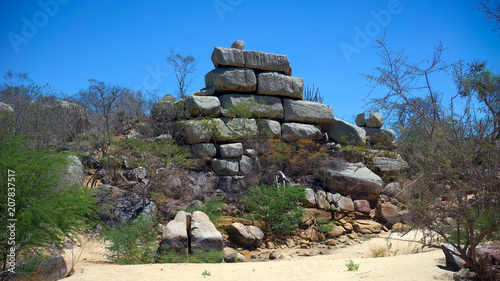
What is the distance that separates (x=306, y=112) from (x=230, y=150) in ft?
14.8

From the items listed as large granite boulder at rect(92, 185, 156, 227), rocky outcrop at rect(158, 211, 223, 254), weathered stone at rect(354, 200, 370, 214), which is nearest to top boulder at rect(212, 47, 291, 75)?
weathered stone at rect(354, 200, 370, 214)

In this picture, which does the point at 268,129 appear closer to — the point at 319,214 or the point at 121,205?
the point at 319,214

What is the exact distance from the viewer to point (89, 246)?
25.3 ft

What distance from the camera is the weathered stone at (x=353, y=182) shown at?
13.1m

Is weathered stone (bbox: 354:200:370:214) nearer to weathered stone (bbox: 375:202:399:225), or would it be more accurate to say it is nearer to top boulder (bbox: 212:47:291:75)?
weathered stone (bbox: 375:202:399:225)


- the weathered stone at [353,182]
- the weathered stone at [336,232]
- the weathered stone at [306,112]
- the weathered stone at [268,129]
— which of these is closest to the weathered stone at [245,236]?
the weathered stone at [336,232]

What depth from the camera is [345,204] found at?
12359 mm

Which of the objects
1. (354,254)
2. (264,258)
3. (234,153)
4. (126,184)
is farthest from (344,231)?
(126,184)

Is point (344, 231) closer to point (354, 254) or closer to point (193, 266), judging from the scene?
point (354, 254)

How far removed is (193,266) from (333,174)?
8.56m

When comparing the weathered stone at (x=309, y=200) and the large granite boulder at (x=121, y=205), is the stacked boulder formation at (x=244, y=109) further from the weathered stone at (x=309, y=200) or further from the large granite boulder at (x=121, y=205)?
the large granite boulder at (x=121, y=205)

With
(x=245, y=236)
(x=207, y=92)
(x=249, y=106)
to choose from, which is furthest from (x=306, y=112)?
(x=245, y=236)

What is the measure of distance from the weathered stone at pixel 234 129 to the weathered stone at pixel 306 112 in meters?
2.17

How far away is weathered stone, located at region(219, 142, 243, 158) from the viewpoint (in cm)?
1376
